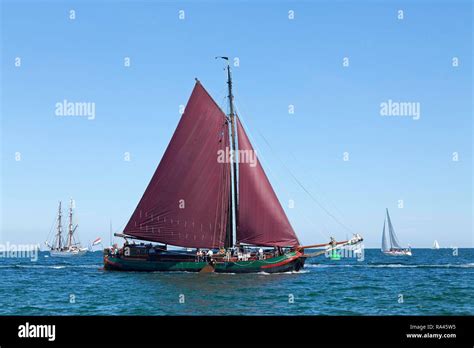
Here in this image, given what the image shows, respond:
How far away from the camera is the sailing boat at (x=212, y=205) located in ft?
192

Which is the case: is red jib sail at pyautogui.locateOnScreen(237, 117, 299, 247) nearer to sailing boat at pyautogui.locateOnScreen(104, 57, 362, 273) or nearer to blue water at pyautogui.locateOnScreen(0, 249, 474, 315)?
sailing boat at pyautogui.locateOnScreen(104, 57, 362, 273)

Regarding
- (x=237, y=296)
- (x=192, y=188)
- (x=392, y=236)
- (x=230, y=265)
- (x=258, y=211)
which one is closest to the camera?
(x=237, y=296)

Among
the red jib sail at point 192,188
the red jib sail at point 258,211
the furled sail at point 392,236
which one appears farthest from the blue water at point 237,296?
the furled sail at point 392,236

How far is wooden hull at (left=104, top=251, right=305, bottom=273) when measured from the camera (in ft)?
195

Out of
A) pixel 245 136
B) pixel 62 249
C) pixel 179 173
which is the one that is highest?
pixel 245 136

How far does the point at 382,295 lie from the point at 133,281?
22.7 meters

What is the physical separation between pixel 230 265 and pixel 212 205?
6.47 m

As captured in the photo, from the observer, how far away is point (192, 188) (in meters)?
59.2

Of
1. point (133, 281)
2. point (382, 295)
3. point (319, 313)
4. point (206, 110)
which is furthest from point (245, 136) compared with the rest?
point (319, 313)

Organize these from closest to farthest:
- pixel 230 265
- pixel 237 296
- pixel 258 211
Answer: pixel 237 296 → pixel 258 211 → pixel 230 265

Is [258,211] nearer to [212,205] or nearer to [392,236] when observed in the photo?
[212,205]

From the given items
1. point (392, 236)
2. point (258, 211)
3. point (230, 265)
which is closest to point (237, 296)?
point (258, 211)
